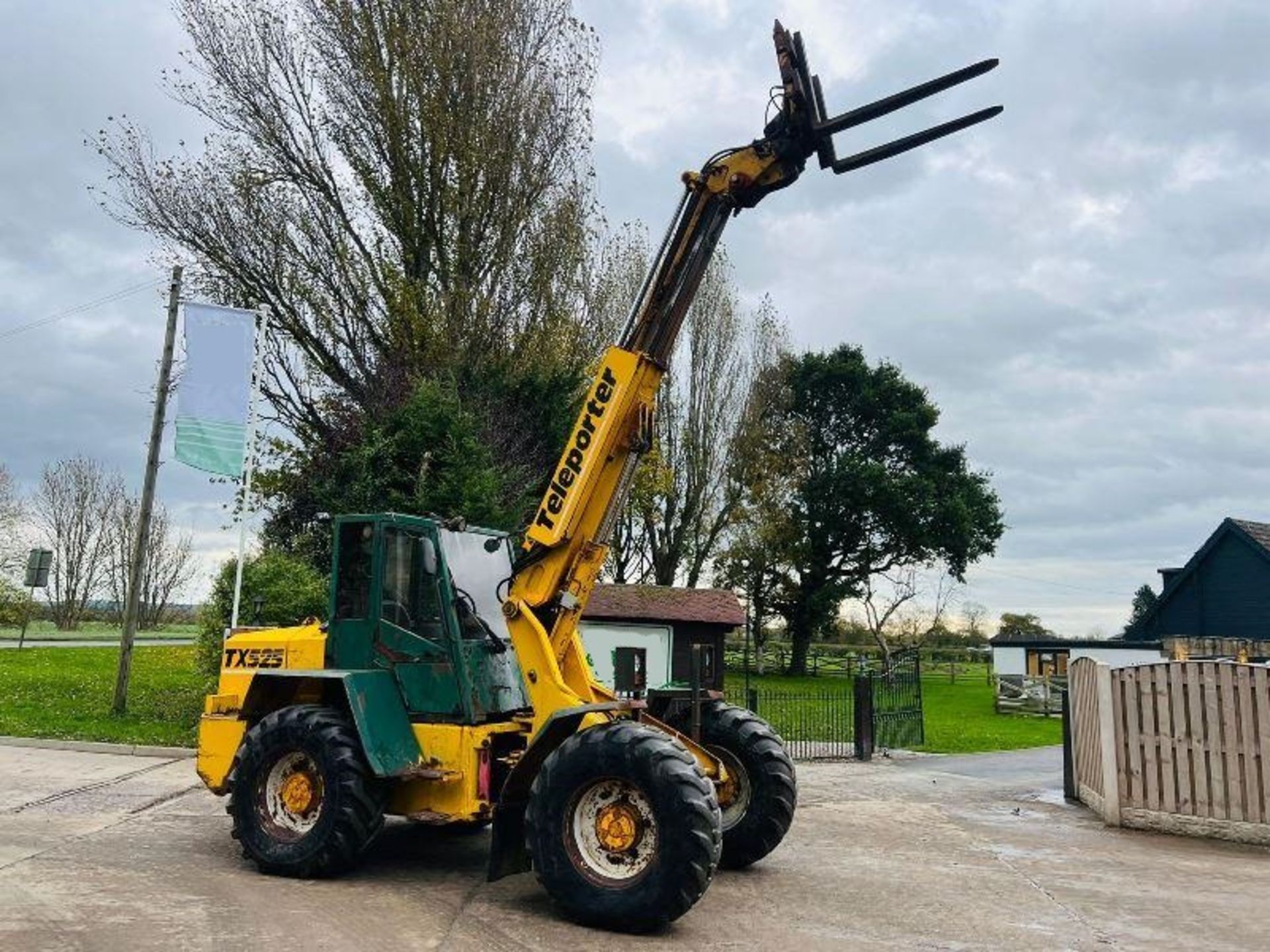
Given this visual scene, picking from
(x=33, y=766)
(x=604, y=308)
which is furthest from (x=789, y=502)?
(x=33, y=766)

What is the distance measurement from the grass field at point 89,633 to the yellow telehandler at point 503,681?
28.3 metres

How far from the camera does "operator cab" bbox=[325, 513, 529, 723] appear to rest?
7422mm

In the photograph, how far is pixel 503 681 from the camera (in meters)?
7.80

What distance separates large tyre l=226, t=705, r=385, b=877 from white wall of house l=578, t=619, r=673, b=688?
1497cm

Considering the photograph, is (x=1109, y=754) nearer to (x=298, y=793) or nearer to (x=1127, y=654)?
(x=298, y=793)

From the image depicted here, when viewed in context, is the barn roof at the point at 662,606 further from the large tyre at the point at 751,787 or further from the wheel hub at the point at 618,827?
the wheel hub at the point at 618,827

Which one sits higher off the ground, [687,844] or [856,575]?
[856,575]

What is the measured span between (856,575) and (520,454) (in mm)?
25721

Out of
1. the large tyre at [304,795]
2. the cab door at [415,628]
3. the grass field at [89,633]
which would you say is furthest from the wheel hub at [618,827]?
the grass field at [89,633]

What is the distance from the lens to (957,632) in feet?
220

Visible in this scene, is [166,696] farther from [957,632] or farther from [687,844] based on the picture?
[957,632]

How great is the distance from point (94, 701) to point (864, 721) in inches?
488

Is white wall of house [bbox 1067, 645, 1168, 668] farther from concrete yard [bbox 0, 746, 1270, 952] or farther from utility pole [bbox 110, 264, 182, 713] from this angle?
utility pole [bbox 110, 264, 182, 713]

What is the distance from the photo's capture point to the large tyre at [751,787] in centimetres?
782
